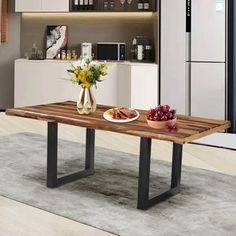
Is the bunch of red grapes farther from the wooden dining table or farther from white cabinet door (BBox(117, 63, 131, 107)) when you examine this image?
white cabinet door (BBox(117, 63, 131, 107))

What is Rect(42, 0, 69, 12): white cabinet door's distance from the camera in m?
7.26

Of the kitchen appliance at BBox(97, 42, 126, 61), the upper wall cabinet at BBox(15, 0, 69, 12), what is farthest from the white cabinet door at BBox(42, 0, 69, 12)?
the kitchen appliance at BBox(97, 42, 126, 61)

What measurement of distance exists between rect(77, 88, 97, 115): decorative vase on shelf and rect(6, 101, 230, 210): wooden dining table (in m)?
0.05

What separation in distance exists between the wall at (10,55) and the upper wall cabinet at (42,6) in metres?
0.37

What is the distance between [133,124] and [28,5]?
4706mm

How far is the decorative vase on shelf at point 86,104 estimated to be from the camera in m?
3.64

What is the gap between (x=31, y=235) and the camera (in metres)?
2.81

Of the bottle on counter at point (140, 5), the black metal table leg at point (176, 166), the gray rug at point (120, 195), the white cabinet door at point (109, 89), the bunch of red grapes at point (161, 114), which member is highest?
the bottle on counter at point (140, 5)

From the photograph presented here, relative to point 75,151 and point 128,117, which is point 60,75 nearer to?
point 75,151

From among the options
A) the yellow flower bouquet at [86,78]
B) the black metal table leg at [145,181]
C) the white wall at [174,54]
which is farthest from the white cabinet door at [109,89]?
the black metal table leg at [145,181]

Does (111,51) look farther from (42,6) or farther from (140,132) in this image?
(140,132)

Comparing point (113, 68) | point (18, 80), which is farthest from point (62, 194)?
point (18, 80)

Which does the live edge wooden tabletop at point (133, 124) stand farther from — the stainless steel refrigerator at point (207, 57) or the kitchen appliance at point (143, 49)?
the kitchen appliance at point (143, 49)

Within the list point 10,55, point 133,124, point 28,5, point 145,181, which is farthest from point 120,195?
point 10,55
